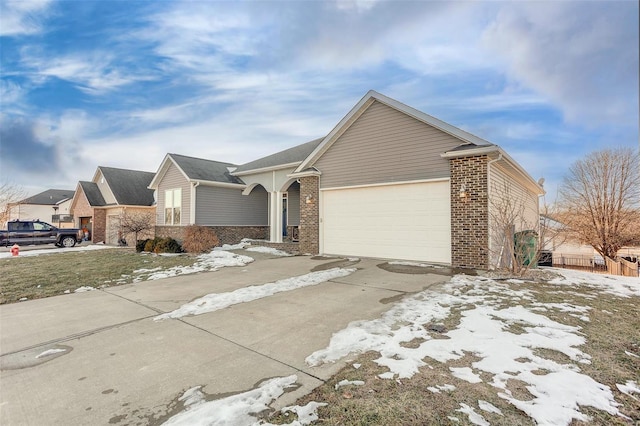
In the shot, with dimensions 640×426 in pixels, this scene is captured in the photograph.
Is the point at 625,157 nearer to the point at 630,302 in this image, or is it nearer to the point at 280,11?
the point at 630,302

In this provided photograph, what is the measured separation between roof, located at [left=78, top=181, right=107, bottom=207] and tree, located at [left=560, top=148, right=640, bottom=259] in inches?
1351

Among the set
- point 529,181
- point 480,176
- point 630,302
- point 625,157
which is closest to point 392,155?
point 480,176

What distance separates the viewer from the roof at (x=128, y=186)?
2189 centimetres

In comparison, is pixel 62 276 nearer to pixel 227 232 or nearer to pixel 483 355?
pixel 227 232

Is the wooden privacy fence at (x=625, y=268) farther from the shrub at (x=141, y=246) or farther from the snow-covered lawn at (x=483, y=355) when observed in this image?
the shrub at (x=141, y=246)

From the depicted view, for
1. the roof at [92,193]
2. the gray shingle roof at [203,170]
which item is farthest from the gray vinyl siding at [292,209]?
the roof at [92,193]

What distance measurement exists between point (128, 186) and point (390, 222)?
71.4ft

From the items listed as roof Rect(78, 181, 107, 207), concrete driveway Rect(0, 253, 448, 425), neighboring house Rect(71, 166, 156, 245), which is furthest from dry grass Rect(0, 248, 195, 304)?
roof Rect(78, 181, 107, 207)

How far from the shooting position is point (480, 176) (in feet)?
26.8

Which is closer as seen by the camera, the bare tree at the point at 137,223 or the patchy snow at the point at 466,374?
the patchy snow at the point at 466,374

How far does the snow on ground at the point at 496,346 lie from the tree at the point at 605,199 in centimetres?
1982

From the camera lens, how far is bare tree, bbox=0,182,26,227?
23812 millimetres

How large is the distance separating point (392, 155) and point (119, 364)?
8.84 metres

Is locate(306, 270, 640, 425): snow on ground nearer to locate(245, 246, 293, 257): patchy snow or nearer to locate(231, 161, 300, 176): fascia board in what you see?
locate(245, 246, 293, 257): patchy snow
